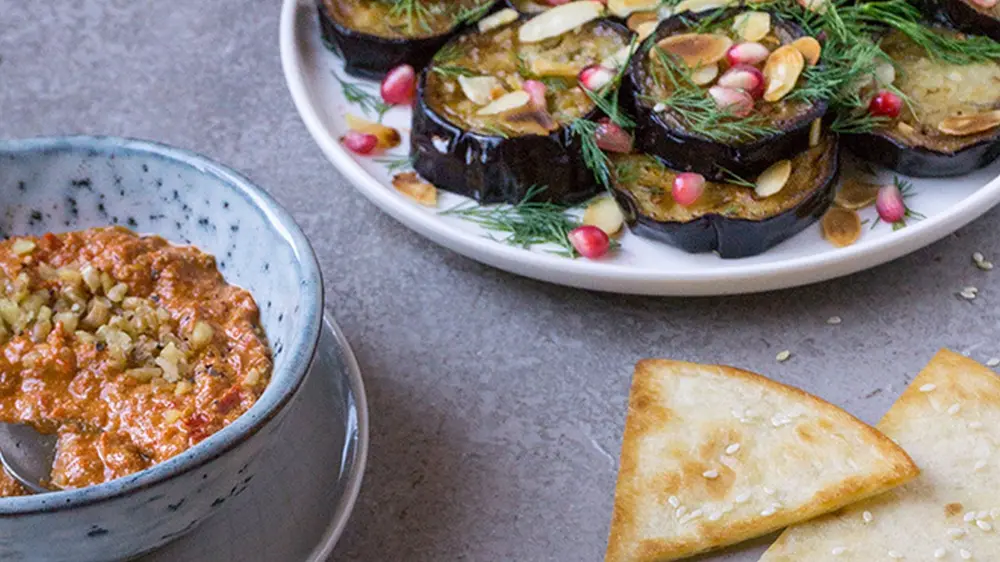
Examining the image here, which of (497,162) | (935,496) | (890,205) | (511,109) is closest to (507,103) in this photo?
(511,109)

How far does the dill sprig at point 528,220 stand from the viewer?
322 cm

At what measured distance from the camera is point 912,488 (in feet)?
8.86

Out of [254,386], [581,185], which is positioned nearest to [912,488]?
[581,185]

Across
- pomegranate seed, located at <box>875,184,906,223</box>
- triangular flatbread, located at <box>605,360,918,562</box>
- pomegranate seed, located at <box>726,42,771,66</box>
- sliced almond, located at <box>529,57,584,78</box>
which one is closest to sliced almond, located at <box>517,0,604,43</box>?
sliced almond, located at <box>529,57,584,78</box>

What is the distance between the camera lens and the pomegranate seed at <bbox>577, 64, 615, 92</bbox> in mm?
3316

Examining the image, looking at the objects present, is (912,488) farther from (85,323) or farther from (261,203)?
(85,323)

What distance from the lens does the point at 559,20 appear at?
11.5ft

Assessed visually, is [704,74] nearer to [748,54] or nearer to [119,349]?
[748,54]

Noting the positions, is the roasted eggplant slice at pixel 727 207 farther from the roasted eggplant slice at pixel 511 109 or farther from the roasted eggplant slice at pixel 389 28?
the roasted eggplant slice at pixel 389 28

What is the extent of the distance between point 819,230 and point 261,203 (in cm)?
150

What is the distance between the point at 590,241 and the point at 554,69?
1.82 ft

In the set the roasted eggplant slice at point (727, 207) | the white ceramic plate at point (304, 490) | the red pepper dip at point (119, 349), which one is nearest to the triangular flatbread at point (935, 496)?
the roasted eggplant slice at point (727, 207)

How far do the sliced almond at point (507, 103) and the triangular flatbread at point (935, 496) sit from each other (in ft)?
4.13

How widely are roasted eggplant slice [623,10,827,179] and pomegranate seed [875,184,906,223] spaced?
0.25m
